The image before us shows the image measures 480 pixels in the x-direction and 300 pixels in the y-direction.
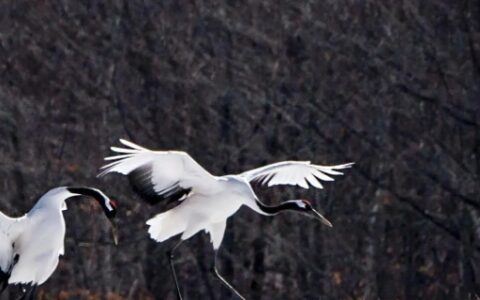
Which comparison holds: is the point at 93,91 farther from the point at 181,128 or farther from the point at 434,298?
the point at 434,298

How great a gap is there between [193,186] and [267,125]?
4962 millimetres

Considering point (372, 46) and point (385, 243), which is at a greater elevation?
point (372, 46)

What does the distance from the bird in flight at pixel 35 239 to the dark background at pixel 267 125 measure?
4.16 meters

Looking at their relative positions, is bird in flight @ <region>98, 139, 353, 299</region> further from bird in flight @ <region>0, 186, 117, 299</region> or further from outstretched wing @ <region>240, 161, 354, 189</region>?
bird in flight @ <region>0, 186, 117, 299</region>

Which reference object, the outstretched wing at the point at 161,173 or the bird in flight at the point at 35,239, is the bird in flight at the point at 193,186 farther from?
the bird in flight at the point at 35,239

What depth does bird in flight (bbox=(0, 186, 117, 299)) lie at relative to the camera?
1495 cm

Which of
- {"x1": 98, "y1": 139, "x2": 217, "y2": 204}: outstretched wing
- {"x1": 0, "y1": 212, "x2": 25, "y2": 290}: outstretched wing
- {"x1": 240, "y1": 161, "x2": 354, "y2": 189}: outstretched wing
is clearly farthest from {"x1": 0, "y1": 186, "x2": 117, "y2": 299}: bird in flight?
{"x1": 240, "y1": 161, "x2": 354, "y2": 189}: outstretched wing

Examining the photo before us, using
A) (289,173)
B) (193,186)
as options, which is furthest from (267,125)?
(193,186)

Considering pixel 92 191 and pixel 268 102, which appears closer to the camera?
pixel 92 191

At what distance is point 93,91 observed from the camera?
20.2 m

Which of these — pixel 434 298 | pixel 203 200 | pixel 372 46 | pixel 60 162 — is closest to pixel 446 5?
pixel 372 46

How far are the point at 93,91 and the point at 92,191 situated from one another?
4840mm

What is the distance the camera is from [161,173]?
614 inches

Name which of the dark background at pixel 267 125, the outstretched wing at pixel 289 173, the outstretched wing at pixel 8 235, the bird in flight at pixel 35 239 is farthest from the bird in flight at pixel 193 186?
the dark background at pixel 267 125
